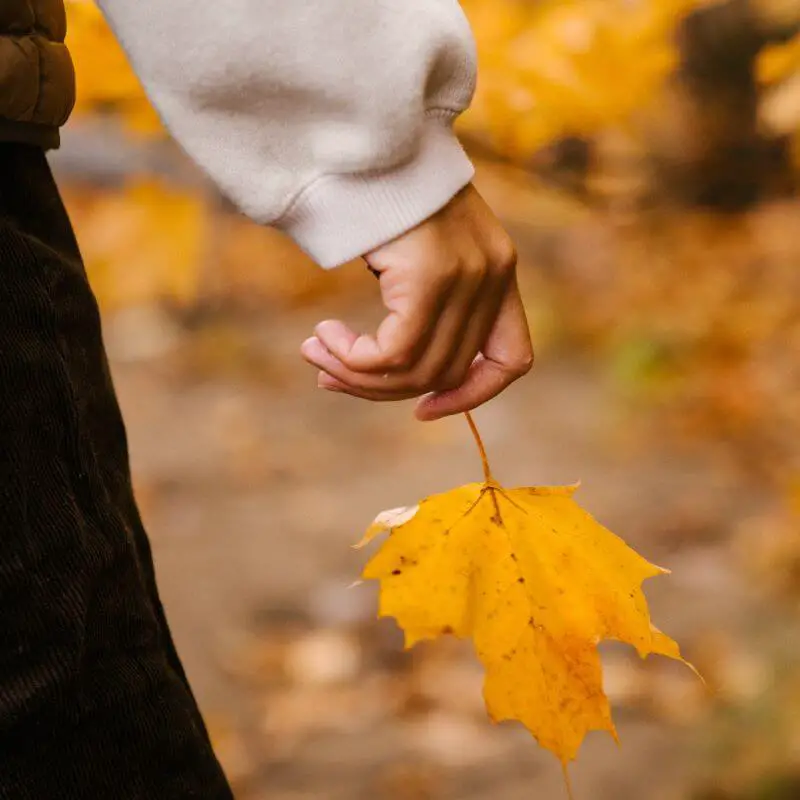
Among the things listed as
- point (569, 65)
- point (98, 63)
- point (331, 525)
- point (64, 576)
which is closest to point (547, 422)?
point (331, 525)

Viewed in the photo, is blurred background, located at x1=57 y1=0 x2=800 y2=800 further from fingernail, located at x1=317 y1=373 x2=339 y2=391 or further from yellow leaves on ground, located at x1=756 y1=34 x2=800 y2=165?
fingernail, located at x1=317 y1=373 x2=339 y2=391

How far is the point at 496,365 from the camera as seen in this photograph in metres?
0.85

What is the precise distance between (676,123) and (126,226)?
1993 millimetres

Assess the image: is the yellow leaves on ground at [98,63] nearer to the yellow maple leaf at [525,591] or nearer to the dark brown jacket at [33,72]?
the dark brown jacket at [33,72]

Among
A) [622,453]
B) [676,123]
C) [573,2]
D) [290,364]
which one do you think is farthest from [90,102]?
[290,364]

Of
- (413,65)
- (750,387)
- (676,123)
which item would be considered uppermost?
(413,65)

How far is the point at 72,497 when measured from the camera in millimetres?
674

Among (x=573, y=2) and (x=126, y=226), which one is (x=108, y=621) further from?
(x=126, y=226)

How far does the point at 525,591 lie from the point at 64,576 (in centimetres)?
42

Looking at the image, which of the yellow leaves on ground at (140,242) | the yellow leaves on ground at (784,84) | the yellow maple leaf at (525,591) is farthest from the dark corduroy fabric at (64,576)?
the yellow leaves on ground at (140,242)

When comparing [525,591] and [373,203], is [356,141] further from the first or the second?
[525,591]

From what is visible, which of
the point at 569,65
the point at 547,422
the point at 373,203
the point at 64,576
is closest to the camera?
the point at 64,576

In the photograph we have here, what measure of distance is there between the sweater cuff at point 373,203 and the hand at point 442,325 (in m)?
0.01

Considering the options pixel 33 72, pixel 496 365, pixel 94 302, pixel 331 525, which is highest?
pixel 33 72
